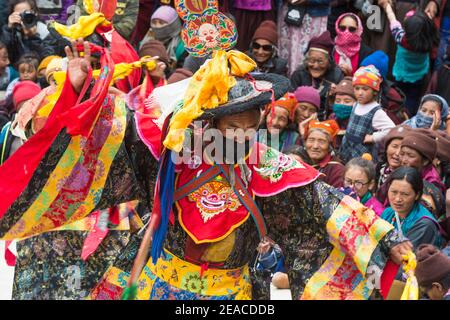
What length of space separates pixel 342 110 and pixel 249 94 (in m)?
3.96

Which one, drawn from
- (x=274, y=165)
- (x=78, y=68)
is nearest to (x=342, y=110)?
(x=274, y=165)

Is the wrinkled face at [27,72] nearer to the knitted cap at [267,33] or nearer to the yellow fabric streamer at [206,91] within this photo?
the knitted cap at [267,33]

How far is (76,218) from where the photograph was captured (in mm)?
5141

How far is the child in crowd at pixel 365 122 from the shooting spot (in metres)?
8.16

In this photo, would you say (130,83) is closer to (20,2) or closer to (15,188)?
(15,188)

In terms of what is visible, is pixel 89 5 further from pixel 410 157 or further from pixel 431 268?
pixel 410 157

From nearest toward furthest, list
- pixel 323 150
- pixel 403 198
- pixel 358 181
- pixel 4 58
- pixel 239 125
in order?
pixel 239 125 < pixel 403 198 < pixel 358 181 < pixel 323 150 < pixel 4 58

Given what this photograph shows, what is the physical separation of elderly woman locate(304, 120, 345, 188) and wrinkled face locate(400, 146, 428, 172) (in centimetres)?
42

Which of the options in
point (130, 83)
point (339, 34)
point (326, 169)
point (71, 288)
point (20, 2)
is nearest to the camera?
point (71, 288)

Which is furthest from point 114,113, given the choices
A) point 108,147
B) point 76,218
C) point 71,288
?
point 71,288

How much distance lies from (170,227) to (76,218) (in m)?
0.53

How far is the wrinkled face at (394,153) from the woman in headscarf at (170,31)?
8.82ft

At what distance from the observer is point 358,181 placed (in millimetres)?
7145

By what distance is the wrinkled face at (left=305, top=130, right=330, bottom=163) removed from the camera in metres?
7.71
